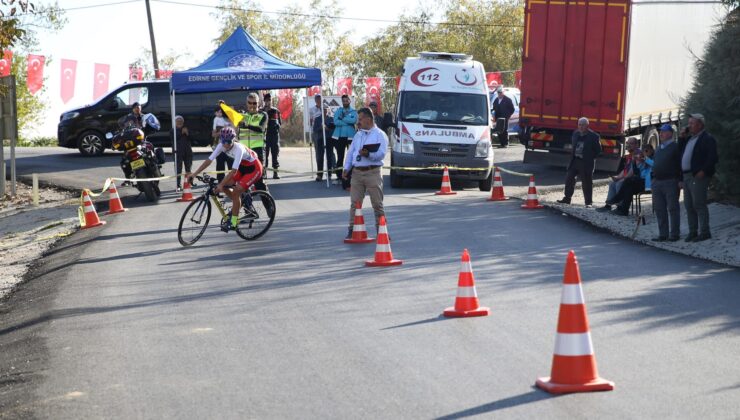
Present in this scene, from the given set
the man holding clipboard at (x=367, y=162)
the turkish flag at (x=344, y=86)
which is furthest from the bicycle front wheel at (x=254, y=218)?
the turkish flag at (x=344, y=86)

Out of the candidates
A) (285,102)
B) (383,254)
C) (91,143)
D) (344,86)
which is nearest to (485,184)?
(383,254)

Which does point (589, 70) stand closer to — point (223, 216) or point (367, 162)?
point (367, 162)

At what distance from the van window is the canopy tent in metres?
7.56

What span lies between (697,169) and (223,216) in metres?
6.58

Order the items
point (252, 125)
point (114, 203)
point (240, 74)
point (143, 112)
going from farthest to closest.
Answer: point (143, 112) < point (240, 74) < point (252, 125) < point (114, 203)

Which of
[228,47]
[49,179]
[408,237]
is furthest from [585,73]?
[49,179]

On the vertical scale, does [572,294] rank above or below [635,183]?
above

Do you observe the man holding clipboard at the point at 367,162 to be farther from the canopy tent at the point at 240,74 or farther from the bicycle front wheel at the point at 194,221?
the canopy tent at the point at 240,74

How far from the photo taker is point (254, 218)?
15578 millimetres

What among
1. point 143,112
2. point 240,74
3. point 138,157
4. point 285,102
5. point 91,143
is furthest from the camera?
point 285,102

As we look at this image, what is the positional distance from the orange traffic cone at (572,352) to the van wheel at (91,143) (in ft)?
86.6

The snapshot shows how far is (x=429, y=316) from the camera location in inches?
382

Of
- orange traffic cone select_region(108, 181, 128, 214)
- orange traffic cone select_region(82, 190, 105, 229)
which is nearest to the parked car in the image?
orange traffic cone select_region(108, 181, 128, 214)

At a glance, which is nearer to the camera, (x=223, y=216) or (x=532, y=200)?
(x=223, y=216)
